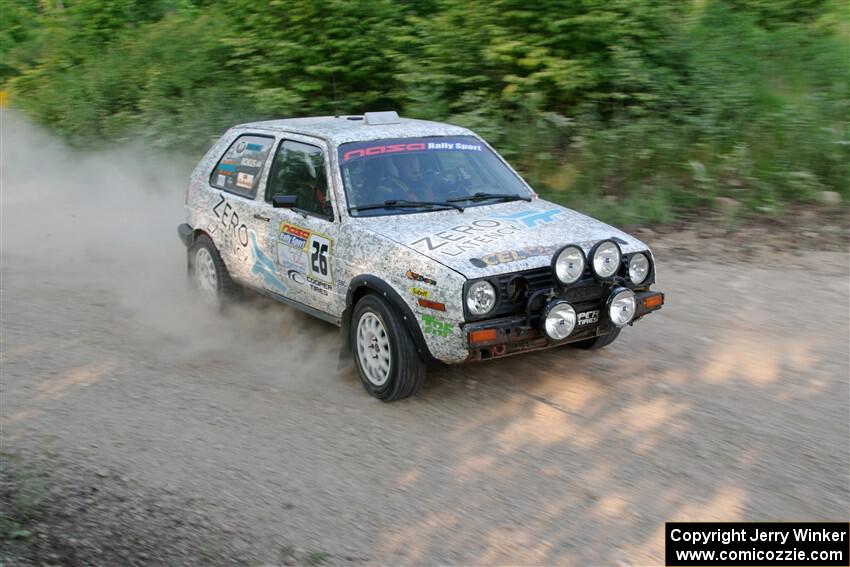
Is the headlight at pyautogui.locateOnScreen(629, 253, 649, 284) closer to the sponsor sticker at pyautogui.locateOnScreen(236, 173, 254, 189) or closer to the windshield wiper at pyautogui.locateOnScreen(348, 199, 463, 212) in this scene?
the windshield wiper at pyautogui.locateOnScreen(348, 199, 463, 212)

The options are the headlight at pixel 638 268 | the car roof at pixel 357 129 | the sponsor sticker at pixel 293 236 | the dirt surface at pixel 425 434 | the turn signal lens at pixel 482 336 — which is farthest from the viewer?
the car roof at pixel 357 129

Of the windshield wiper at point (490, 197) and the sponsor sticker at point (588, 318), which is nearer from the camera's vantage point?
the sponsor sticker at point (588, 318)

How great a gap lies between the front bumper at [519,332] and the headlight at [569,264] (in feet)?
0.84

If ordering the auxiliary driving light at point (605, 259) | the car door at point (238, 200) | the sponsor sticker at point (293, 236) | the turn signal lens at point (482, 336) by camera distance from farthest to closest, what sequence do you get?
the car door at point (238, 200), the sponsor sticker at point (293, 236), the auxiliary driving light at point (605, 259), the turn signal lens at point (482, 336)

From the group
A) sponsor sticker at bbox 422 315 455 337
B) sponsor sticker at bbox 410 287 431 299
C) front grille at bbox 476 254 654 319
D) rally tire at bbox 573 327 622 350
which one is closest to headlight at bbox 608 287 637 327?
front grille at bbox 476 254 654 319

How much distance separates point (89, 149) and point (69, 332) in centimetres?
1048

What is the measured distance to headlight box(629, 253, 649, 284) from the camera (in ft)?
A: 18.5

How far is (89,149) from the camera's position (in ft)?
55.8

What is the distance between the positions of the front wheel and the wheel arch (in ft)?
0.18

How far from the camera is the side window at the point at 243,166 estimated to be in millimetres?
7133

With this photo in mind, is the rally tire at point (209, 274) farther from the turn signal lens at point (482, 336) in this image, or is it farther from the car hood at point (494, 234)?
the turn signal lens at point (482, 336)

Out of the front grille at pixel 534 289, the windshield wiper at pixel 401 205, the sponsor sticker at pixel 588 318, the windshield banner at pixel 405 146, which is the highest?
the windshield banner at pixel 405 146

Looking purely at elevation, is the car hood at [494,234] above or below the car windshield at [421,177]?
below

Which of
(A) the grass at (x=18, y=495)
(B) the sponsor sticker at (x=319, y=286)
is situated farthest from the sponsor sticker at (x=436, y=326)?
Result: (A) the grass at (x=18, y=495)
